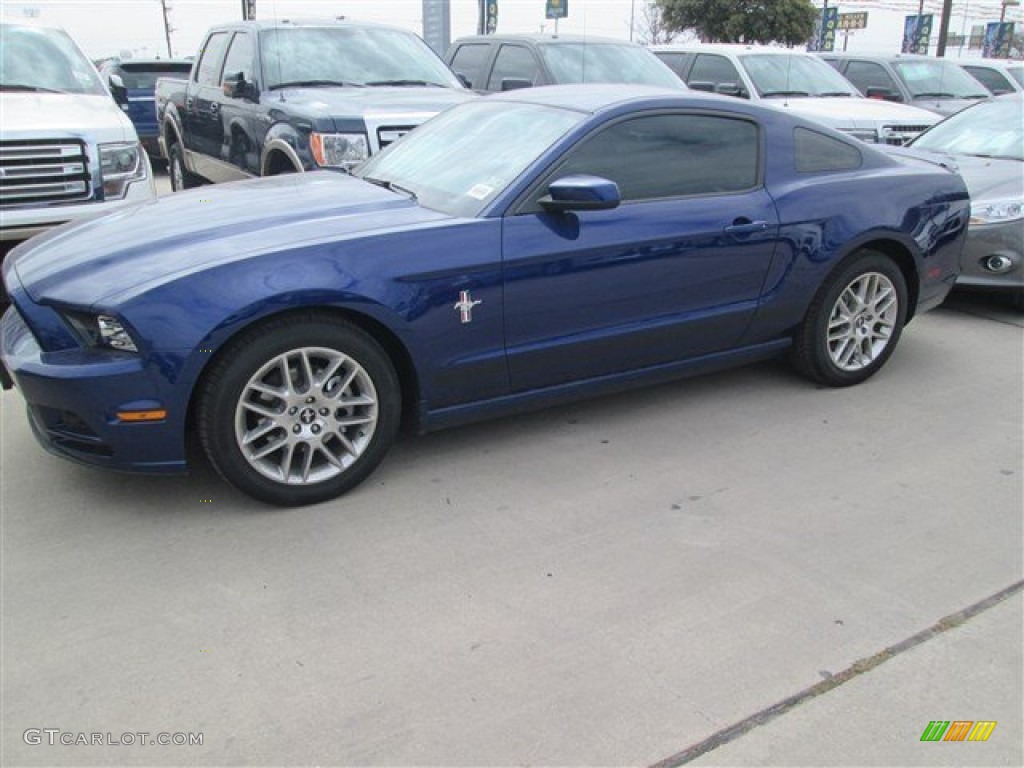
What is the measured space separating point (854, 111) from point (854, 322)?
21.3 feet

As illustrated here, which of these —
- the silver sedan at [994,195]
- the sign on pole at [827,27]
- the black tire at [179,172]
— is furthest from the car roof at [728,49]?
the sign on pole at [827,27]

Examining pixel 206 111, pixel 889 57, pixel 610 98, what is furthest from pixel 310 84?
pixel 889 57

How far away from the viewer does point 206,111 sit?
328 inches

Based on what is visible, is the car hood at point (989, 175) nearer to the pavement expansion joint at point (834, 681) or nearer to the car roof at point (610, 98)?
the car roof at point (610, 98)

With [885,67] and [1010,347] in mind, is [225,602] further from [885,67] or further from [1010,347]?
[885,67]

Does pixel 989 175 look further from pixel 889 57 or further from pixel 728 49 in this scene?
pixel 889 57

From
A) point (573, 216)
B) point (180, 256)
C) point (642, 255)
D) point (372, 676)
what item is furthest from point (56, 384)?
point (642, 255)

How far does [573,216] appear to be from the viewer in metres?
3.74

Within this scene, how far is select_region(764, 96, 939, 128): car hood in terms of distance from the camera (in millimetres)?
9742

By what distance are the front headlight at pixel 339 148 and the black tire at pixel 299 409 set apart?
3.18 metres

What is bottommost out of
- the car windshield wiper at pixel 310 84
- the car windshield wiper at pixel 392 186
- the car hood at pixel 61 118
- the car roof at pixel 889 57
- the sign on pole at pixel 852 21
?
the car windshield wiper at pixel 392 186

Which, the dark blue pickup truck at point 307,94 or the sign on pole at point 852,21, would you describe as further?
the sign on pole at point 852,21

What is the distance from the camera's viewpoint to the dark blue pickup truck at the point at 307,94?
6258mm

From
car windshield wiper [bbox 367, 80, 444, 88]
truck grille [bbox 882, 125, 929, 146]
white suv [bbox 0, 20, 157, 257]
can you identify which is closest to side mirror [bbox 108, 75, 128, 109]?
white suv [bbox 0, 20, 157, 257]
